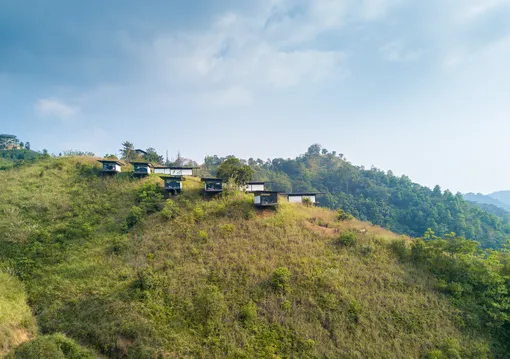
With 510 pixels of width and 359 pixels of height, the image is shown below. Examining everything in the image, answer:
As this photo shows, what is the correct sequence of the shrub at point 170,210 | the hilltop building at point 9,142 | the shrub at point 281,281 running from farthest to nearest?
the hilltop building at point 9,142
the shrub at point 170,210
the shrub at point 281,281

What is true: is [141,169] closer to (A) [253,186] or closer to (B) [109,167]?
(B) [109,167]

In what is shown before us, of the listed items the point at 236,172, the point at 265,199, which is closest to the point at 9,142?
the point at 236,172

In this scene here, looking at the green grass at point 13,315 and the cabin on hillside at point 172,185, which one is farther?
the cabin on hillside at point 172,185

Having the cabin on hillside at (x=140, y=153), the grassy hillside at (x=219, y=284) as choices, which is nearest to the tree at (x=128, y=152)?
the cabin on hillside at (x=140, y=153)

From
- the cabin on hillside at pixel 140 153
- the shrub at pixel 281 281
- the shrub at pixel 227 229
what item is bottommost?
the shrub at pixel 281 281

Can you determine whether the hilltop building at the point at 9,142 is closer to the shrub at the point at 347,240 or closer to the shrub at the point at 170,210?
the shrub at the point at 170,210

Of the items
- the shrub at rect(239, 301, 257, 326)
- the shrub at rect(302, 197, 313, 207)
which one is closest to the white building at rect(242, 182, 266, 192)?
the shrub at rect(302, 197, 313, 207)

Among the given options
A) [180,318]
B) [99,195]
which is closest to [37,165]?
[99,195]
